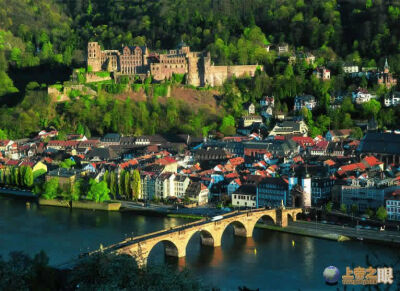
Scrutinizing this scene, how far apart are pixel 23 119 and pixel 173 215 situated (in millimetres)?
18223

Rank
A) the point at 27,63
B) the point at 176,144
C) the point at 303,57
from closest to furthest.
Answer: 1. the point at 176,144
2. the point at 303,57
3. the point at 27,63

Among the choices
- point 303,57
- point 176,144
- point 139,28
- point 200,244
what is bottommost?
point 200,244

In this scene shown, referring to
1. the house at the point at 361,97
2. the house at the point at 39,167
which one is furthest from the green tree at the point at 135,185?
the house at the point at 361,97

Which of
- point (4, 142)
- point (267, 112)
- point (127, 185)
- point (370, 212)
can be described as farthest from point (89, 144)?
point (370, 212)

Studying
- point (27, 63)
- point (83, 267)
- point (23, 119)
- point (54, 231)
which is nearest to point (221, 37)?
point (27, 63)

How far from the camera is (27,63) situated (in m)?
52.3

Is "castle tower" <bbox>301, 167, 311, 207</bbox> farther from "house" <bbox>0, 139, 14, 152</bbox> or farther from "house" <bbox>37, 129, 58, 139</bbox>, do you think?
"house" <bbox>37, 129, 58, 139</bbox>

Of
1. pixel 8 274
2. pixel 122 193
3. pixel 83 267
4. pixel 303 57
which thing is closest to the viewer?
pixel 8 274

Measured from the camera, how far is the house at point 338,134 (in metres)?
38.0

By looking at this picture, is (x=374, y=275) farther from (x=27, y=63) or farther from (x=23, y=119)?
(x=27, y=63)

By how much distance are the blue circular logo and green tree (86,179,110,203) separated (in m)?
11.4

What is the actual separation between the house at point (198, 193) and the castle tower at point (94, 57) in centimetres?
1889

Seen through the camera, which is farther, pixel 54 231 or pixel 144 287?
pixel 54 231

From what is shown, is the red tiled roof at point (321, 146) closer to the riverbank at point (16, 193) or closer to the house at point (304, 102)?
the house at point (304, 102)
